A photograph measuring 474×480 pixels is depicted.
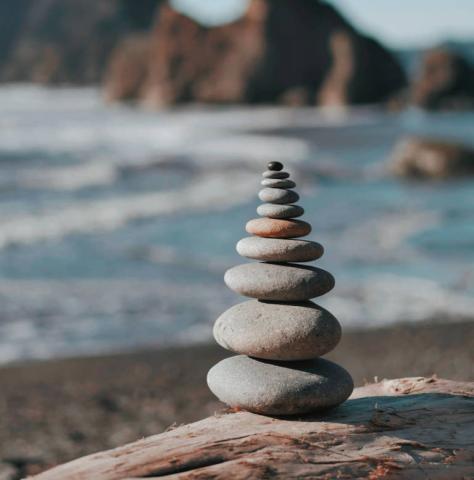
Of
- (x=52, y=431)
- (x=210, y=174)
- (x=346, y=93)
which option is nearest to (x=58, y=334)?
(x=52, y=431)

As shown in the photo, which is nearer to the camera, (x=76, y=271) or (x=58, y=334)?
(x=58, y=334)

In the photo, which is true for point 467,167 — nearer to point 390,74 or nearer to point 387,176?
point 387,176

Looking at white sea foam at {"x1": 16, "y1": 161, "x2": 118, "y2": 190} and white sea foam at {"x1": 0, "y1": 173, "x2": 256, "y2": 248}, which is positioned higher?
white sea foam at {"x1": 16, "y1": 161, "x2": 118, "y2": 190}

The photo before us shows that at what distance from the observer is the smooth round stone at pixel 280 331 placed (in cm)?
436

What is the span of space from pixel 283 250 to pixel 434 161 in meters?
21.8

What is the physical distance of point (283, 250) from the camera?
4473 millimetres

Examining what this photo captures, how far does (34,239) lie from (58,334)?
19.6ft

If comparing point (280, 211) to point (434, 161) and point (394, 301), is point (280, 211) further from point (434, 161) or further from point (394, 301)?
point (434, 161)

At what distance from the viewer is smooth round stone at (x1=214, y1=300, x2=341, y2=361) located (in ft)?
14.3

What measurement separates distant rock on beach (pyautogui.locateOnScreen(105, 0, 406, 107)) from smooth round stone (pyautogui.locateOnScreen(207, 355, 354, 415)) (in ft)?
239

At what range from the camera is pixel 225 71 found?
84812mm

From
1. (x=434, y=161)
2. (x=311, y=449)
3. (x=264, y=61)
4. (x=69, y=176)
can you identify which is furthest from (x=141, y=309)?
(x=264, y=61)

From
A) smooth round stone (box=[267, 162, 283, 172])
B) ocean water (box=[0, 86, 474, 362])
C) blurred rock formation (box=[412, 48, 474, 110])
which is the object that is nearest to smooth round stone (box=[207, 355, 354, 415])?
smooth round stone (box=[267, 162, 283, 172])

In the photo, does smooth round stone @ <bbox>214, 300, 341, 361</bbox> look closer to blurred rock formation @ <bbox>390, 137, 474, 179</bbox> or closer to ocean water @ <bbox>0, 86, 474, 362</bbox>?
ocean water @ <bbox>0, 86, 474, 362</bbox>
